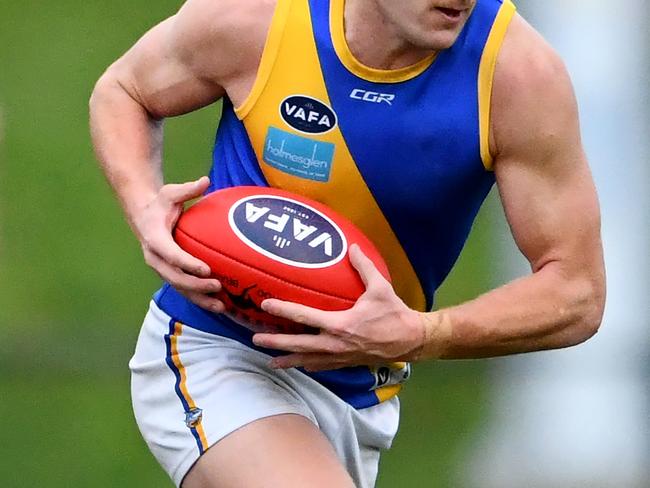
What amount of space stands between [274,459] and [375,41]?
3.10ft

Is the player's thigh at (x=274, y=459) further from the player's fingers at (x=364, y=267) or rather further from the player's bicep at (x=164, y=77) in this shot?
the player's bicep at (x=164, y=77)

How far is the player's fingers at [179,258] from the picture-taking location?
136 inches

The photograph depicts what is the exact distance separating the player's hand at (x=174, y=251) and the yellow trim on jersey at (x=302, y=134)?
32cm

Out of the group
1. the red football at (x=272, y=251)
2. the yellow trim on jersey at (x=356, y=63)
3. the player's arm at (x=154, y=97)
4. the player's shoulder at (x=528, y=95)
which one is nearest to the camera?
the red football at (x=272, y=251)

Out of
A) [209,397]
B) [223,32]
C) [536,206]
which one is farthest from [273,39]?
[209,397]

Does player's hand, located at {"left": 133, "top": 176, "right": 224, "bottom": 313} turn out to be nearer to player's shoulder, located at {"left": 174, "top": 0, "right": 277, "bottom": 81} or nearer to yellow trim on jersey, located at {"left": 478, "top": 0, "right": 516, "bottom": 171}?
player's shoulder, located at {"left": 174, "top": 0, "right": 277, "bottom": 81}

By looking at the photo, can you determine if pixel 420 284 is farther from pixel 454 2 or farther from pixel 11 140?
pixel 11 140

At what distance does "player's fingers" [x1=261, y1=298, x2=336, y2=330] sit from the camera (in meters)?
3.34

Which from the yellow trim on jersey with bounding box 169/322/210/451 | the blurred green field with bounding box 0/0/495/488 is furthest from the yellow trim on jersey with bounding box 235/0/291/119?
the blurred green field with bounding box 0/0/495/488

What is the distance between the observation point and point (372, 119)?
146 inches

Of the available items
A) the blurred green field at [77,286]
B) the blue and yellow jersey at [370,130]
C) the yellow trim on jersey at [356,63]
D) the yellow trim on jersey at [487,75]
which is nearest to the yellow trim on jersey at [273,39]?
the blue and yellow jersey at [370,130]

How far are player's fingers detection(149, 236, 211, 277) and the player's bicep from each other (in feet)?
1.85

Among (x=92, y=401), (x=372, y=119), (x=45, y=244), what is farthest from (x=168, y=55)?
(x=45, y=244)

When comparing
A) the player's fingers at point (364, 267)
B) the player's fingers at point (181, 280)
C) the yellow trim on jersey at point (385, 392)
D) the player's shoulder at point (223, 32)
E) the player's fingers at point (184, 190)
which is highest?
the player's shoulder at point (223, 32)
